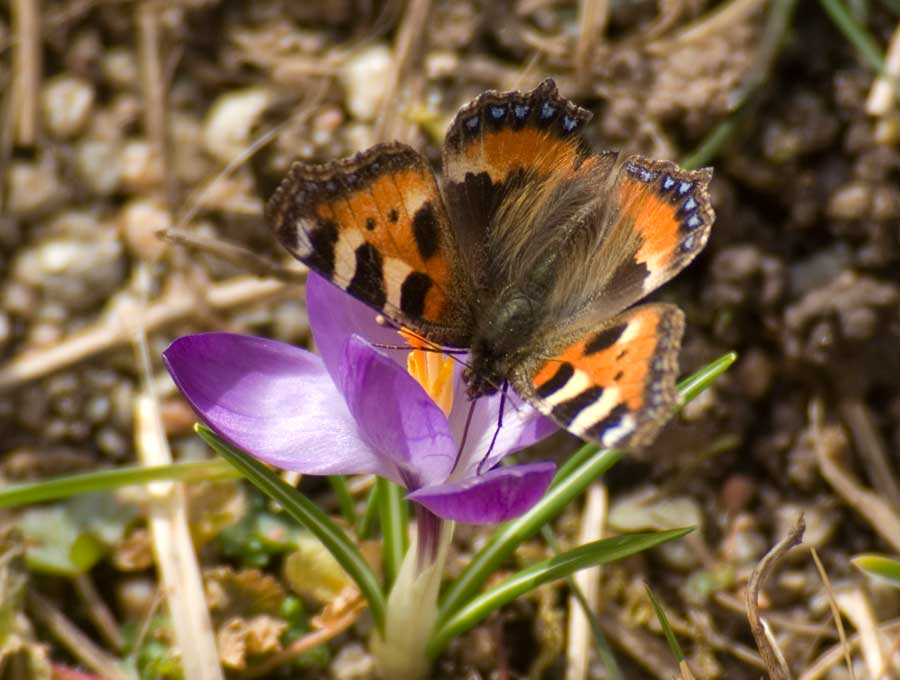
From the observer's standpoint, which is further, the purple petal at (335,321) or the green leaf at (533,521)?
the green leaf at (533,521)

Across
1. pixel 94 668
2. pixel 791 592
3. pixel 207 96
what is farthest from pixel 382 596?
pixel 207 96

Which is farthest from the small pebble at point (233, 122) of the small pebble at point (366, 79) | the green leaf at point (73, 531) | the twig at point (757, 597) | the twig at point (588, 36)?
the twig at point (757, 597)

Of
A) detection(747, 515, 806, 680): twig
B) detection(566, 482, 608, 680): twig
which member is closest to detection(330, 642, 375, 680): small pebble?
detection(566, 482, 608, 680): twig

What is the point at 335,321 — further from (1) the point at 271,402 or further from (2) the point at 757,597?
(2) the point at 757,597

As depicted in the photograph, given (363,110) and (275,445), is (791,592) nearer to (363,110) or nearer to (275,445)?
(275,445)

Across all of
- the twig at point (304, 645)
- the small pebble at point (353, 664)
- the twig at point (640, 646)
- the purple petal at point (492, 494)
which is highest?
the purple petal at point (492, 494)

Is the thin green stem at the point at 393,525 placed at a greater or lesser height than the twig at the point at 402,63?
lesser

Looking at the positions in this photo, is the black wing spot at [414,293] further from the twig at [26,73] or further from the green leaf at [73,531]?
the twig at [26,73]

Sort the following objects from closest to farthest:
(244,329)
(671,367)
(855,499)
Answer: (671,367) < (855,499) < (244,329)
